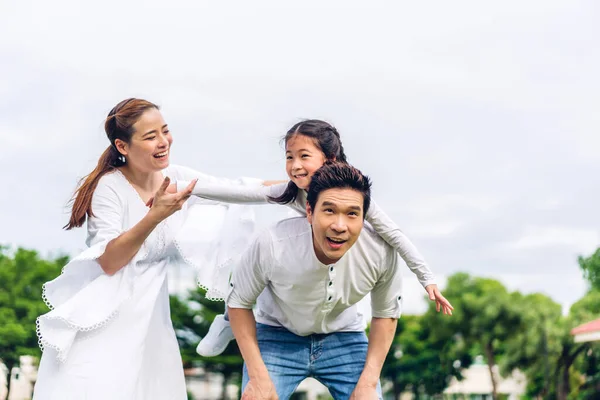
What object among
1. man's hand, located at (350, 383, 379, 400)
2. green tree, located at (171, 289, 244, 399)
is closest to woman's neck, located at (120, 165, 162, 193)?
man's hand, located at (350, 383, 379, 400)

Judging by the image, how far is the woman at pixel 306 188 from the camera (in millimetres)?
4023

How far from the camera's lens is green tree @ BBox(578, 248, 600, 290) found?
26.5m

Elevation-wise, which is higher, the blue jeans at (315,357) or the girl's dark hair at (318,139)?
the girl's dark hair at (318,139)

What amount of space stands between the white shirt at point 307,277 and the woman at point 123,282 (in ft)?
1.61

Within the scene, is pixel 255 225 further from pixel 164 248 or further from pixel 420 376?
pixel 420 376

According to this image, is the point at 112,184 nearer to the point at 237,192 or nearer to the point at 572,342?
the point at 237,192

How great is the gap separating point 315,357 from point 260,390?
42 cm

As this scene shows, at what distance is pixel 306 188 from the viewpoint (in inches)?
159

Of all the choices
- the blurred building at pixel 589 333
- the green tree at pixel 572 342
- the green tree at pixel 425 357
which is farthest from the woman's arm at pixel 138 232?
the green tree at pixel 425 357

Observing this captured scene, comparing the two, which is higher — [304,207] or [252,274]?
[304,207]

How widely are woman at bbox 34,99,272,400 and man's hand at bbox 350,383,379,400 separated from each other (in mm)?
975

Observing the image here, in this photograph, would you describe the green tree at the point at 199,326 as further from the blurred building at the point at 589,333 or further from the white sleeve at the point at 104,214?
the white sleeve at the point at 104,214

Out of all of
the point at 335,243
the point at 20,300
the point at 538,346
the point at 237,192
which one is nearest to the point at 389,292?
the point at 335,243

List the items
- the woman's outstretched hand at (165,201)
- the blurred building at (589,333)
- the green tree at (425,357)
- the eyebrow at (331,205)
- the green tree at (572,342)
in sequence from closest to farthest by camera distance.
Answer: the eyebrow at (331,205) < the woman's outstretched hand at (165,201) < the blurred building at (589,333) < the green tree at (572,342) < the green tree at (425,357)
